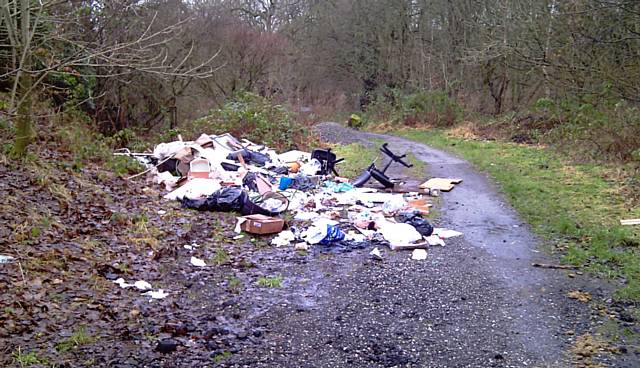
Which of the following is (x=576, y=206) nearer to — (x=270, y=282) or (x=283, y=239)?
(x=283, y=239)

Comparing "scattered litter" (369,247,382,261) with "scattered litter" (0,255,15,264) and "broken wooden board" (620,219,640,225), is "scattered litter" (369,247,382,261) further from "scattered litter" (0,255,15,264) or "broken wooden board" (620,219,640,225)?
Result: "scattered litter" (0,255,15,264)

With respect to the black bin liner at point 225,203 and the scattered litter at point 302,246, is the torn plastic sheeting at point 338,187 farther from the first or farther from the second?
the scattered litter at point 302,246

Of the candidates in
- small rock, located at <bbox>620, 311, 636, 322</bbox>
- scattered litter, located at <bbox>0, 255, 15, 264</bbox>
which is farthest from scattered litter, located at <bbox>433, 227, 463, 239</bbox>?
scattered litter, located at <bbox>0, 255, 15, 264</bbox>

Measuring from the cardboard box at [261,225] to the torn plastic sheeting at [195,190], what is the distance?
5.93ft

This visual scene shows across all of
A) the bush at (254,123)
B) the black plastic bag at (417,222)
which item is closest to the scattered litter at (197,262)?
the black plastic bag at (417,222)

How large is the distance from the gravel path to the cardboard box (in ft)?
3.76

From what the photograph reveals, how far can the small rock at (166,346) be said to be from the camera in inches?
157

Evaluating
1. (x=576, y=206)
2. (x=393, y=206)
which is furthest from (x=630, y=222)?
(x=393, y=206)

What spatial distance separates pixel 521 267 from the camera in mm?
6109

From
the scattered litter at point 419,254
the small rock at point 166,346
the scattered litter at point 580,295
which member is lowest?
the scattered litter at point 419,254

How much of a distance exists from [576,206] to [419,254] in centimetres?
340

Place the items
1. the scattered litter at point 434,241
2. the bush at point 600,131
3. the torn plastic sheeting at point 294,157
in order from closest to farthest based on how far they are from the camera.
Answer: the scattered litter at point 434,241 < the bush at point 600,131 < the torn plastic sheeting at point 294,157

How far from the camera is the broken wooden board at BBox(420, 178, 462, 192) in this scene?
10.6m

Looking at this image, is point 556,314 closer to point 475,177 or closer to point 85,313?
point 85,313
